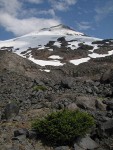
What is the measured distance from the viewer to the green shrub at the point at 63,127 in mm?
14336

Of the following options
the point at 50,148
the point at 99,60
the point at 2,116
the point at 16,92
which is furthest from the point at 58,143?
the point at 99,60

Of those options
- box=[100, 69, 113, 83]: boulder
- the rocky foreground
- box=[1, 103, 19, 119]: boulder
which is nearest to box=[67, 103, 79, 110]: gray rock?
the rocky foreground

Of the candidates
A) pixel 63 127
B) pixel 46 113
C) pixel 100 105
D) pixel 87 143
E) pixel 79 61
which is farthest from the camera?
pixel 79 61

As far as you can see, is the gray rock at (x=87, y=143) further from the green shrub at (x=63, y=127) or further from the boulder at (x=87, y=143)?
the green shrub at (x=63, y=127)

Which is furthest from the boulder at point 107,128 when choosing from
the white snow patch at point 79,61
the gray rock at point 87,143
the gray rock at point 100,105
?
the white snow patch at point 79,61

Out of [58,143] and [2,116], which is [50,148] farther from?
[2,116]

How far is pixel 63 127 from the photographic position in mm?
14258

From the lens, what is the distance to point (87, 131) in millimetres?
14953

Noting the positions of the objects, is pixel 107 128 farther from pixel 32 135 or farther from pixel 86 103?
pixel 86 103

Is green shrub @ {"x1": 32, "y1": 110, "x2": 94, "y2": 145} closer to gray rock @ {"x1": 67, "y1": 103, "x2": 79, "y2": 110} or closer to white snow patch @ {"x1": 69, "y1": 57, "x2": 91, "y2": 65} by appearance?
gray rock @ {"x1": 67, "y1": 103, "x2": 79, "y2": 110}

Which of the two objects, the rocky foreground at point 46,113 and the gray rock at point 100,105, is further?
the gray rock at point 100,105

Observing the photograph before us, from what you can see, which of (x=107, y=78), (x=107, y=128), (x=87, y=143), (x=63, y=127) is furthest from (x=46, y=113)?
(x=107, y=78)

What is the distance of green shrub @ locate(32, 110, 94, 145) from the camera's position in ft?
47.0

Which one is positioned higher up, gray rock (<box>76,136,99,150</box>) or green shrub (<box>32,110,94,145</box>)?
green shrub (<box>32,110,94,145</box>)
